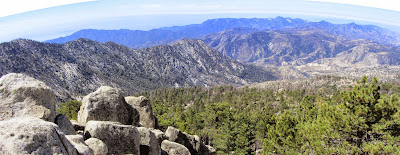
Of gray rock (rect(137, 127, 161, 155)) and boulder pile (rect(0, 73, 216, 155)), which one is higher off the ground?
boulder pile (rect(0, 73, 216, 155))

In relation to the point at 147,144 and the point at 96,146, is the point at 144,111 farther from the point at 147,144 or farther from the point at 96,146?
the point at 96,146

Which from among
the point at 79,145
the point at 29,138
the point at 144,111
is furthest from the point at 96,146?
the point at 144,111

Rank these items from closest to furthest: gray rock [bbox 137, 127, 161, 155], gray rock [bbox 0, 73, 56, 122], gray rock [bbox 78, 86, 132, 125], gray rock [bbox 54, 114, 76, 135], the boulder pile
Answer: the boulder pile → gray rock [bbox 0, 73, 56, 122] → gray rock [bbox 54, 114, 76, 135] → gray rock [bbox 137, 127, 161, 155] → gray rock [bbox 78, 86, 132, 125]

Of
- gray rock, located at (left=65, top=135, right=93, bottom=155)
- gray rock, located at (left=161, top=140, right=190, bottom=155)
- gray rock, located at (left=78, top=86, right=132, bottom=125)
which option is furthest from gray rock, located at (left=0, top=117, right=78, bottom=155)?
gray rock, located at (left=161, top=140, right=190, bottom=155)

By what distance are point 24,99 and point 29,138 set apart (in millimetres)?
7793

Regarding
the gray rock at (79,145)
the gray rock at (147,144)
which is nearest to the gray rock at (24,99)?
the gray rock at (79,145)

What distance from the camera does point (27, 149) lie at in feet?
26.3

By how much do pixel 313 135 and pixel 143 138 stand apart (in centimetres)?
1775

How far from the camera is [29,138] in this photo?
823cm

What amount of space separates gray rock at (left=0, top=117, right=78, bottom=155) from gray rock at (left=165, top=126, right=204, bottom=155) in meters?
20.7

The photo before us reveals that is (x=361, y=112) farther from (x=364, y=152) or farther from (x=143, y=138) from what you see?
(x=143, y=138)

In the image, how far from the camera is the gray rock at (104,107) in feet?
69.8

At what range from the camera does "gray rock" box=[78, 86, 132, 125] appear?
69.8ft

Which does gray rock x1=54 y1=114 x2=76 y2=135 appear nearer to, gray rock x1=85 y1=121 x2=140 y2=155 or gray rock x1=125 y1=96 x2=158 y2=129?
gray rock x1=85 y1=121 x2=140 y2=155
